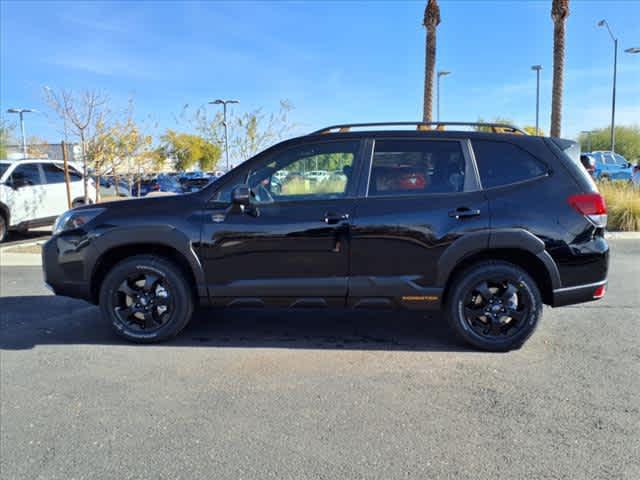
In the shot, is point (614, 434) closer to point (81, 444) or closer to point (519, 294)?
point (519, 294)

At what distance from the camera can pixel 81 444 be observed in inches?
118

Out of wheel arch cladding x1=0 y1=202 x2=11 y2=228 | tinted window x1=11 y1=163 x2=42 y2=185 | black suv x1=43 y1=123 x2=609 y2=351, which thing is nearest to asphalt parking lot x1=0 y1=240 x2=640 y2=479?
black suv x1=43 y1=123 x2=609 y2=351

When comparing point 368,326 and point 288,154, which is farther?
point 368,326

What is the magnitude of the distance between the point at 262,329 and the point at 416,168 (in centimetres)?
219

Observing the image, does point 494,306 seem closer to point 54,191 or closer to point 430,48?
point 54,191

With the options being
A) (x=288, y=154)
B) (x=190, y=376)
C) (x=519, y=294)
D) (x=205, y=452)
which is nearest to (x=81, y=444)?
(x=205, y=452)

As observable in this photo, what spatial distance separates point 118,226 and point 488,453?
3.40 meters

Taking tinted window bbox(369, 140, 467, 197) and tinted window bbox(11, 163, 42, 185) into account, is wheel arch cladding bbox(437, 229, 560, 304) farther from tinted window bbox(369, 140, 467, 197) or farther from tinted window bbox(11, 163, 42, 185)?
tinted window bbox(11, 163, 42, 185)

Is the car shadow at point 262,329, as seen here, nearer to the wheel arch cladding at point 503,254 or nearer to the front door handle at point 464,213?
the wheel arch cladding at point 503,254

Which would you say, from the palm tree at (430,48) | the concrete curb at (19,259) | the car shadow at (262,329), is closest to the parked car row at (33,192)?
the concrete curb at (19,259)

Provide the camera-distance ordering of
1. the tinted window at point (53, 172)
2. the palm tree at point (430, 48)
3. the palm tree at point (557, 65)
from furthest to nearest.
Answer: the palm tree at point (430, 48), the palm tree at point (557, 65), the tinted window at point (53, 172)

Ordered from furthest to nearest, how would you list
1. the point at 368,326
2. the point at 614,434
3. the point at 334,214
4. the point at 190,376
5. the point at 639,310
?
the point at 639,310
the point at 368,326
the point at 334,214
the point at 190,376
the point at 614,434

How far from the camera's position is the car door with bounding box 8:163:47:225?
11328 mm

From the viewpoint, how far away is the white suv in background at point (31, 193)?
11.2 metres
